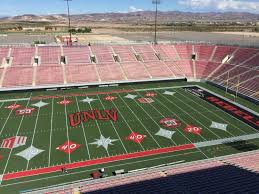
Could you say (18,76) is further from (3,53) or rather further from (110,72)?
(110,72)

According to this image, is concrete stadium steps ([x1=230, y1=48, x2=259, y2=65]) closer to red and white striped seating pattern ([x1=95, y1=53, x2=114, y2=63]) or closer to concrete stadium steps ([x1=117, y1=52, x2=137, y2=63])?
concrete stadium steps ([x1=117, y1=52, x2=137, y2=63])

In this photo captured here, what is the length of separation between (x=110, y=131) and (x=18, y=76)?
25.3 metres

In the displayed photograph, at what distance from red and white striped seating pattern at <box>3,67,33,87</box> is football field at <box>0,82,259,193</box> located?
3.21 meters

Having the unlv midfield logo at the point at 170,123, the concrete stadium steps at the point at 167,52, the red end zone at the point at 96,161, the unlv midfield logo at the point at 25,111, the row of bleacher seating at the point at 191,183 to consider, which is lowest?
the red end zone at the point at 96,161

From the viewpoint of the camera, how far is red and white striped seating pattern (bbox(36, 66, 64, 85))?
154ft

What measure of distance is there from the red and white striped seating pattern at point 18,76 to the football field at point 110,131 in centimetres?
321

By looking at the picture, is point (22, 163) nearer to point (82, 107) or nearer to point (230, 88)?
point (82, 107)

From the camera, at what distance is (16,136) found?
94.1ft

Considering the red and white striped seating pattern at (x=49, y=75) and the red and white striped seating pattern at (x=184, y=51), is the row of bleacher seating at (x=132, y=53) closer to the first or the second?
the red and white striped seating pattern at (x=184, y=51)

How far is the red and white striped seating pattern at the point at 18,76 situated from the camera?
45509 millimetres

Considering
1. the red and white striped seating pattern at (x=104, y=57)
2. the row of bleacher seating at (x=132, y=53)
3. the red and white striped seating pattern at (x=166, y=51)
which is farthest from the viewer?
the red and white striped seating pattern at (x=166, y=51)

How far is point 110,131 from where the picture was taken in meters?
29.9

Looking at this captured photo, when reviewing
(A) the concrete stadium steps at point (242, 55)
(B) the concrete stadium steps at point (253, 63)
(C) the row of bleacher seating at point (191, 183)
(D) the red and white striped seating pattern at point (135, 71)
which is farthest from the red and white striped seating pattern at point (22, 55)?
(B) the concrete stadium steps at point (253, 63)

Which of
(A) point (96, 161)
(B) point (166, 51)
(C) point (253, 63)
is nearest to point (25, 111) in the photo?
(A) point (96, 161)
